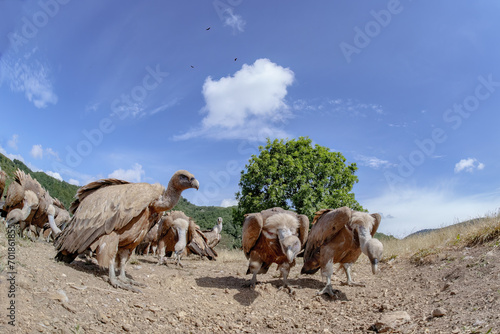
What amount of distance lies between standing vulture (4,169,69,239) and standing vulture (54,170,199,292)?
19.5 ft

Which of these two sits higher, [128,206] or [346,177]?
[346,177]

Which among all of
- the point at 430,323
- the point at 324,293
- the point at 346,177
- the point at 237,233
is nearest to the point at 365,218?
the point at 324,293

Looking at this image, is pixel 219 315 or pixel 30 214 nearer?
pixel 219 315

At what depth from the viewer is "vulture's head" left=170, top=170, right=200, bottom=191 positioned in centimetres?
662

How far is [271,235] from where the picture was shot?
750 cm

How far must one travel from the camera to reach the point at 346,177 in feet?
74.2

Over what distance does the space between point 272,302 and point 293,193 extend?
14601 millimetres

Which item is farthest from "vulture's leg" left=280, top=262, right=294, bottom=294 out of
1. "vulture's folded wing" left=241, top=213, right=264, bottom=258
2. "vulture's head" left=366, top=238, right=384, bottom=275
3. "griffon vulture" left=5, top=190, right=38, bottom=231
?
"griffon vulture" left=5, top=190, right=38, bottom=231

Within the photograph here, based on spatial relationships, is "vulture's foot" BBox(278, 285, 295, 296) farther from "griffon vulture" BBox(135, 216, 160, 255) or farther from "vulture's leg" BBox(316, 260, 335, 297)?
"griffon vulture" BBox(135, 216, 160, 255)

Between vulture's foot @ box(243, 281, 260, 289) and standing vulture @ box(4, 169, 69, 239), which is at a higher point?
standing vulture @ box(4, 169, 69, 239)

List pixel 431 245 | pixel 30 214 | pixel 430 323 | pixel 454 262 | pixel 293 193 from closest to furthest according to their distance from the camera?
1. pixel 430 323
2. pixel 454 262
3. pixel 431 245
4. pixel 30 214
5. pixel 293 193

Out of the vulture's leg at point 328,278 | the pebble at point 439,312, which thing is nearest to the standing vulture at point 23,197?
the vulture's leg at point 328,278

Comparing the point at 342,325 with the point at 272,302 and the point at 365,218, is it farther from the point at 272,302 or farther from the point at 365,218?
the point at 365,218

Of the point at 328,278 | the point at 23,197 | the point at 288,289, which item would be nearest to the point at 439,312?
the point at 328,278
